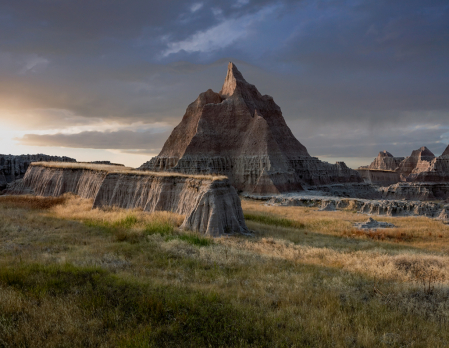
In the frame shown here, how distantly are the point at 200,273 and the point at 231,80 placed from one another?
241 feet

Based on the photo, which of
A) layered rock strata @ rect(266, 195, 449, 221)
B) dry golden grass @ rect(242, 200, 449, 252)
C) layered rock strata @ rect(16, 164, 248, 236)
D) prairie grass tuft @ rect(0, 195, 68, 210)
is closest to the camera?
layered rock strata @ rect(16, 164, 248, 236)

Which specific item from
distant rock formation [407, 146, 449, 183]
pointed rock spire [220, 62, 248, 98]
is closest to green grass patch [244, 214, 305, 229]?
pointed rock spire [220, 62, 248, 98]

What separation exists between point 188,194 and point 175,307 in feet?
48.0

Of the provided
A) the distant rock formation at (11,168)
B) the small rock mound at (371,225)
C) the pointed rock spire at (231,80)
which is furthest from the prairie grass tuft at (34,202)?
the pointed rock spire at (231,80)

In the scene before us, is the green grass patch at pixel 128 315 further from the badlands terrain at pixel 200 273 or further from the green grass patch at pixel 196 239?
the green grass patch at pixel 196 239

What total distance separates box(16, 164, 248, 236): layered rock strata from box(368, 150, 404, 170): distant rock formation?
14112cm

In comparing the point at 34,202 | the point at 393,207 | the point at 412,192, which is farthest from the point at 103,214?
the point at 412,192

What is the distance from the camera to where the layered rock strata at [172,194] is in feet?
63.4

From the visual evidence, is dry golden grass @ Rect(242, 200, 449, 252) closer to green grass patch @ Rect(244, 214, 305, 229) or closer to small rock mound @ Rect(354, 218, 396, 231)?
green grass patch @ Rect(244, 214, 305, 229)

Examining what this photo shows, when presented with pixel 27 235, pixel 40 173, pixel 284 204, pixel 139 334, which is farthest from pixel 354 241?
pixel 40 173

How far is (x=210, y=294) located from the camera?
346 inches

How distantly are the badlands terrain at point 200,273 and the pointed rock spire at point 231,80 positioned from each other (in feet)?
163

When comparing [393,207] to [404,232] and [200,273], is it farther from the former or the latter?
[200,273]

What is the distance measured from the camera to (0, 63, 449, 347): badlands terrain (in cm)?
689
